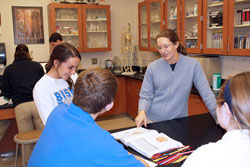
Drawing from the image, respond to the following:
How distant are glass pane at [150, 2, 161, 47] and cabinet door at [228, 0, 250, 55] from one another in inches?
61.5

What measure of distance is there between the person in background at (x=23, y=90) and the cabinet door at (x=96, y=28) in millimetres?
1963

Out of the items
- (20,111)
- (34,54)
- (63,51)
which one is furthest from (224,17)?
(34,54)

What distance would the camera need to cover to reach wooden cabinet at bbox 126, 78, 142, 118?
15.0 ft

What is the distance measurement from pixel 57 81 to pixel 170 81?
3.01 ft

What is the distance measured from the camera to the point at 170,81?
6.97 ft

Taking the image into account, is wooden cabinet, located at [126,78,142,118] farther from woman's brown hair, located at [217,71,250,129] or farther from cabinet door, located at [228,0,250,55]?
woman's brown hair, located at [217,71,250,129]

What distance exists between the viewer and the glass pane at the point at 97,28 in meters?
4.85

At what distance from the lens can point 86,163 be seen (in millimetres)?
937

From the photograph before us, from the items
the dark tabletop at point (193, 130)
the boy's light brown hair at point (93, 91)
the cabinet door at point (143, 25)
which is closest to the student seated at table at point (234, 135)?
the boy's light brown hair at point (93, 91)

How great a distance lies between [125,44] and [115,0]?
949 millimetres

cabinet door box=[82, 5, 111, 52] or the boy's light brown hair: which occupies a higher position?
cabinet door box=[82, 5, 111, 52]

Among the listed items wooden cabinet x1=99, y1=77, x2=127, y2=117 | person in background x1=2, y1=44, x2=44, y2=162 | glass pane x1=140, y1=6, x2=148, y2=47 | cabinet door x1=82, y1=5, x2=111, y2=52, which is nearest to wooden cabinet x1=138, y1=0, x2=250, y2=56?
glass pane x1=140, y1=6, x2=148, y2=47

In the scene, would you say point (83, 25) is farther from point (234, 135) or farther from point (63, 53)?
point (234, 135)

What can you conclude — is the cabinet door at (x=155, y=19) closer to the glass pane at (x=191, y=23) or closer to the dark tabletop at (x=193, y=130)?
the glass pane at (x=191, y=23)
